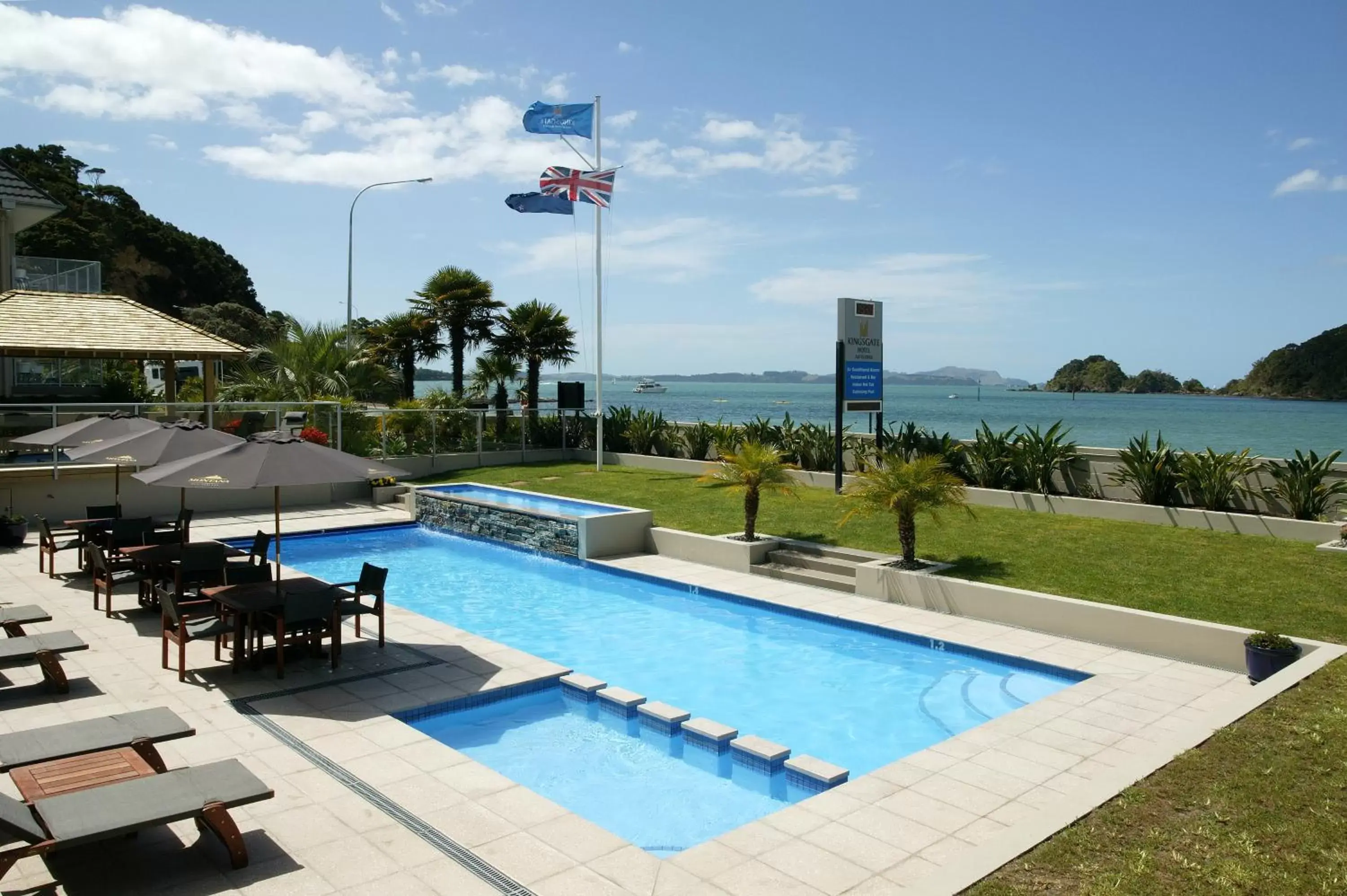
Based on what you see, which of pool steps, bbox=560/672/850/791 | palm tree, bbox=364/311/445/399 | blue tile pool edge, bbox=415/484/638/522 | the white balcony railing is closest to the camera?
pool steps, bbox=560/672/850/791

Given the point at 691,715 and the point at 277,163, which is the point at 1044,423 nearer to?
the point at 277,163

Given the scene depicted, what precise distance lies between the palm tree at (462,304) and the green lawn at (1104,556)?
1705cm

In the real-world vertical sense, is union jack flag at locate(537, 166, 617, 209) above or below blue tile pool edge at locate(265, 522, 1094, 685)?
above

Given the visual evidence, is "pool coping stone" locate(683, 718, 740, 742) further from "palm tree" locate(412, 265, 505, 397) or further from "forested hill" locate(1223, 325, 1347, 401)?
"forested hill" locate(1223, 325, 1347, 401)

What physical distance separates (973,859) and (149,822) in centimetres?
444

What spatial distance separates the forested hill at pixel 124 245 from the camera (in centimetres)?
5541

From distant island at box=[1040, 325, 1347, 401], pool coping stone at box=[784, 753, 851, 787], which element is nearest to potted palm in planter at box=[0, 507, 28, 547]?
pool coping stone at box=[784, 753, 851, 787]

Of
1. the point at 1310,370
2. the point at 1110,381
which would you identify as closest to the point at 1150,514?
the point at 1310,370

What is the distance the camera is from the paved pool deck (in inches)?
204

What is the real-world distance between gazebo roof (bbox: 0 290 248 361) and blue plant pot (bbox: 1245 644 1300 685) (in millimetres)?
20809

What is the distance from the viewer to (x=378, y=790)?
6418 millimetres

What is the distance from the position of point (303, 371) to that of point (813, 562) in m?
17.7

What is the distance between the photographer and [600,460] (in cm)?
2566

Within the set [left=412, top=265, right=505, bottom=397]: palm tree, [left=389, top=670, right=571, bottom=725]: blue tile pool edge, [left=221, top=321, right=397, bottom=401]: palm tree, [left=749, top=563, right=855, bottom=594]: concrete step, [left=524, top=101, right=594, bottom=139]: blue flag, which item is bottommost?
[left=389, top=670, right=571, bottom=725]: blue tile pool edge
